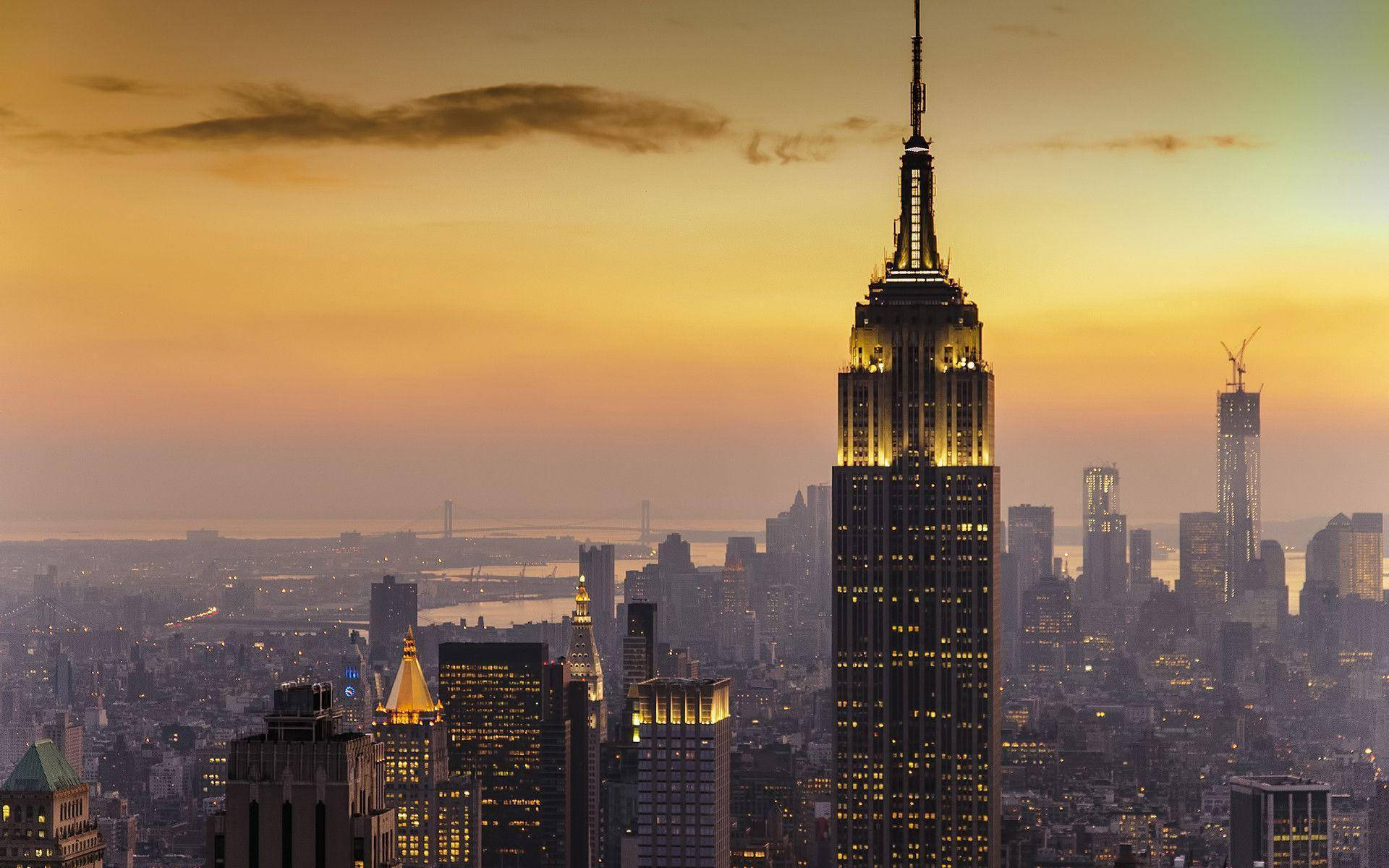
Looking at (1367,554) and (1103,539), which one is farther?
(1103,539)

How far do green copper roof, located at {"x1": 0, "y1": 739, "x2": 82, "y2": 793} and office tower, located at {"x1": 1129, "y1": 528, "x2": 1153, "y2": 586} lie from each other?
3393 centimetres

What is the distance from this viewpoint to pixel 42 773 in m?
29.8

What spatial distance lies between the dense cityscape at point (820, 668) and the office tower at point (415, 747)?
131 millimetres

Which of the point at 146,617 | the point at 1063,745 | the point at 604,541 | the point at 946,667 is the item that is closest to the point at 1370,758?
the point at 1063,745

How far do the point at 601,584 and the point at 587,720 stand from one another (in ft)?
28.4

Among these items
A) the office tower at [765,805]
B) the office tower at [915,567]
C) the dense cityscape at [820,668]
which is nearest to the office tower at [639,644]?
the dense cityscape at [820,668]

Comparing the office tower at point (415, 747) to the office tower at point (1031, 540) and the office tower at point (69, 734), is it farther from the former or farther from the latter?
the office tower at point (1031, 540)

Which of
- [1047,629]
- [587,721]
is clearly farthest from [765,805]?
[1047,629]

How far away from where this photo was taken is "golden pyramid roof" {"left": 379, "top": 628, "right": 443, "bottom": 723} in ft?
173

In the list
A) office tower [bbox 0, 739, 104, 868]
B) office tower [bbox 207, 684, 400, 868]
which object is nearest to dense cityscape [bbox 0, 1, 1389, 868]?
office tower [bbox 0, 739, 104, 868]

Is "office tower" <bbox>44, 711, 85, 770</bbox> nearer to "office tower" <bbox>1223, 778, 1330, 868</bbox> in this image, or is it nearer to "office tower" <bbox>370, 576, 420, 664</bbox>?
"office tower" <bbox>370, 576, 420, 664</bbox>

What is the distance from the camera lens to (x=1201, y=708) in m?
61.6

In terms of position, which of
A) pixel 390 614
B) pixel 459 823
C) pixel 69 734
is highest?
pixel 390 614

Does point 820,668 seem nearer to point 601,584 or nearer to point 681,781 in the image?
point 681,781
